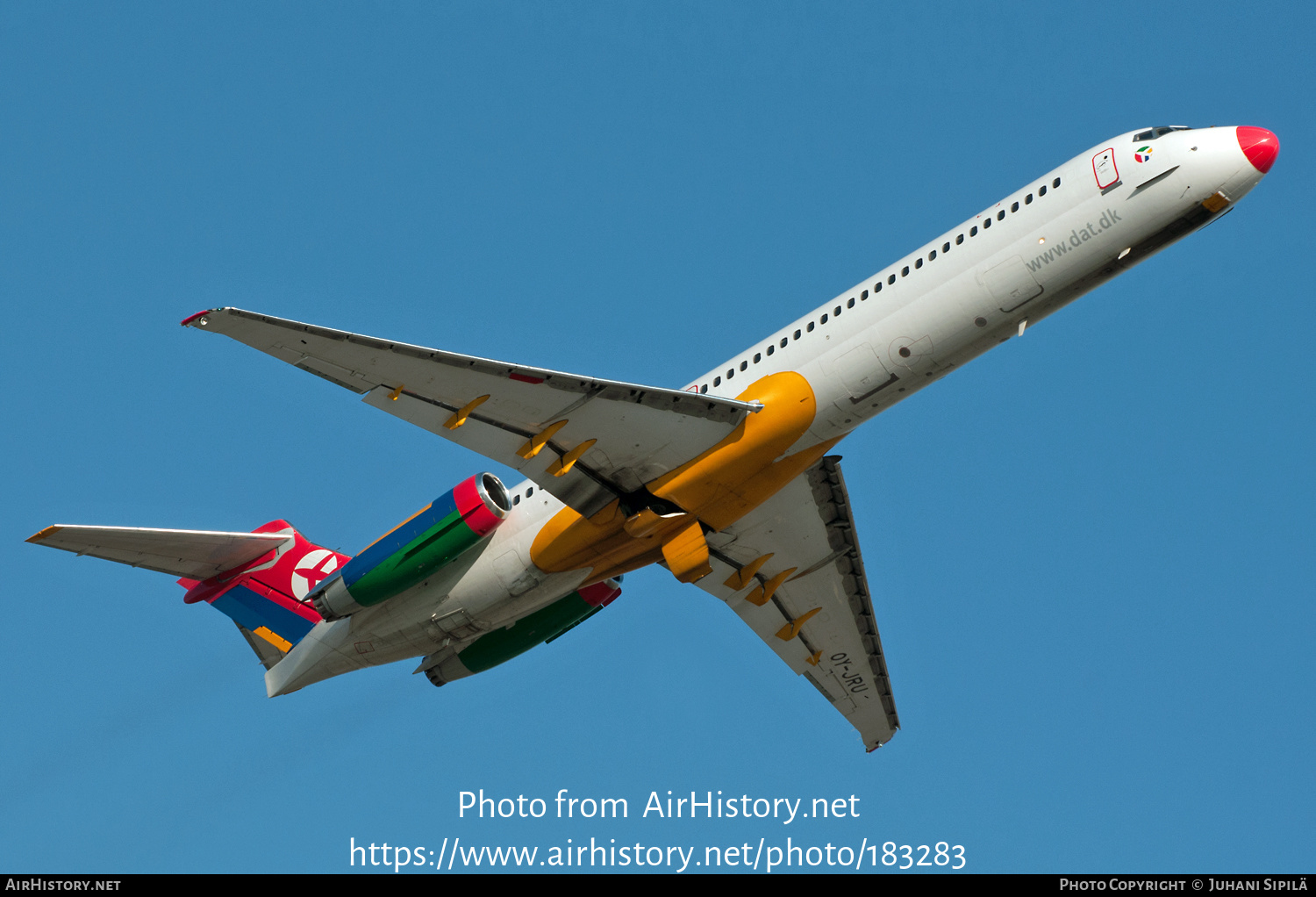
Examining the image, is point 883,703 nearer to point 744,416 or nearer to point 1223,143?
point 744,416

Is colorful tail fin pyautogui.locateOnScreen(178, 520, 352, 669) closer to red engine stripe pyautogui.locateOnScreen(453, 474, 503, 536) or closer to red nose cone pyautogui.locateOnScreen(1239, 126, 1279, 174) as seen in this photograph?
red engine stripe pyautogui.locateOnScreen(453, 474, 503, 536)

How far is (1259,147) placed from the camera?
24.6m

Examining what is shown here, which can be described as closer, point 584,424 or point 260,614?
point 584,424

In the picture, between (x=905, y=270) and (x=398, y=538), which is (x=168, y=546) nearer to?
(x=398, y=538)

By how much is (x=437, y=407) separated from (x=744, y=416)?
579 cm

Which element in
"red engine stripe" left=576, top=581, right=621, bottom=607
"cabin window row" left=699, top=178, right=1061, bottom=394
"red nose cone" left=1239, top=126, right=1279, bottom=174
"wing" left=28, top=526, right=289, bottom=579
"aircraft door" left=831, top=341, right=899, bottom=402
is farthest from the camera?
"red engine stripe" left=576, top=581, right=621, bottom=607

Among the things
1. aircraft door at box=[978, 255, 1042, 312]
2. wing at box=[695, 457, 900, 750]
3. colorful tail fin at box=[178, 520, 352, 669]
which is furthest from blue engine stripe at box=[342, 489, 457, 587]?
aircraft door at box=[978, 255, 1042, 312]

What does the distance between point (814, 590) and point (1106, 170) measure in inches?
500

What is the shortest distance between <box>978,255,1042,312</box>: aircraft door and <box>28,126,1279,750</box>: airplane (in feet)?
0.14

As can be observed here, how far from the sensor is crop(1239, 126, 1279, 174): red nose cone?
80.5ft

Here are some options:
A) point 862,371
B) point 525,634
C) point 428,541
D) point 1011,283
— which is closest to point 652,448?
point 862,371

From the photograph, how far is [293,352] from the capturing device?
2489 cm
